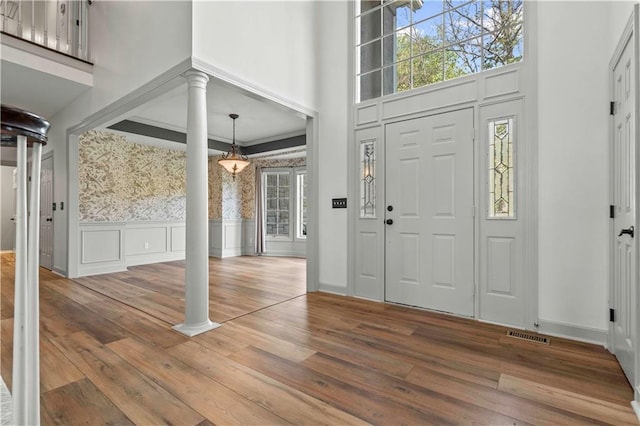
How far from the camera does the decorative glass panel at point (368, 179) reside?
12.1 feet

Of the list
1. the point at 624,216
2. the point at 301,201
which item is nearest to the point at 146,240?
the point at 301,201

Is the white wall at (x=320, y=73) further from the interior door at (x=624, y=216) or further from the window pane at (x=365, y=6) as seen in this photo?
the interior door at (x=624, y=216)

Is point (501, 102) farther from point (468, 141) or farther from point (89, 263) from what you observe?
point (89, 263)

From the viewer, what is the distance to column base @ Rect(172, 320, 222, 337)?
266 cm

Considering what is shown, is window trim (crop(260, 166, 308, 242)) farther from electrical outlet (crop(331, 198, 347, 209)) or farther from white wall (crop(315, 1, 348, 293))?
electrical outlet (crop(331, 198, 347, 209))

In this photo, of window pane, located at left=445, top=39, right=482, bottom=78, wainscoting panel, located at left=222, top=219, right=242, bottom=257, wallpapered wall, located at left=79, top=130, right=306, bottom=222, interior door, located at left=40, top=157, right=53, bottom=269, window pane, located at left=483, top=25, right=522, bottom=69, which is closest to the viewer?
window pane, located at left=483, top=25, right=522, bottom=69

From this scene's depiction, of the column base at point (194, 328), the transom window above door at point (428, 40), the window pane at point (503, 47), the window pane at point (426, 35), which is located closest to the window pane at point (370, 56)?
the transom window above door at point (428, 40)

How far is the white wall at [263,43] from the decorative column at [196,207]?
0.33 m

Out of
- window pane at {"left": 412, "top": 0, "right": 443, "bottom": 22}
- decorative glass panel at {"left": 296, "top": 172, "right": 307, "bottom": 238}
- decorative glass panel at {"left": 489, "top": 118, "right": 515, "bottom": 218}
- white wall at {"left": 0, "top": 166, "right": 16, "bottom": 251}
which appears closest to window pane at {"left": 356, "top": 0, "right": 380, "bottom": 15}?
window pane at {"left": 412, "top": 0, "right": 443, "bottom": 22}

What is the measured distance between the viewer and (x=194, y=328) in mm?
2709

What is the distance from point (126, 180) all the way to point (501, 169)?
20.5ft

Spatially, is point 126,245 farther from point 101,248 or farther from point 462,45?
point 462,45

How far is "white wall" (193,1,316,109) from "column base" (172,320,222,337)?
7.71 feet

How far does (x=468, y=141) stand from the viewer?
9.94 feet
